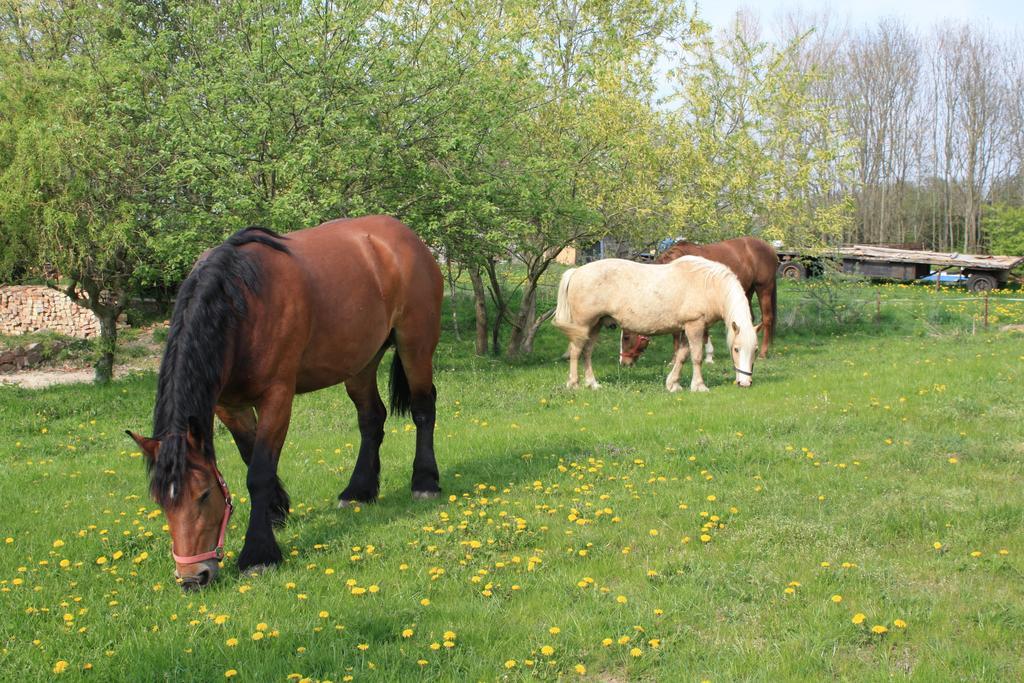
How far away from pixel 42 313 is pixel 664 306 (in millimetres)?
17630

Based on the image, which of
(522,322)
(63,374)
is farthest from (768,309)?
(63,374)

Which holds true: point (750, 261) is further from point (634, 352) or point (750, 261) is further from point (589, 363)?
point (589, 363)

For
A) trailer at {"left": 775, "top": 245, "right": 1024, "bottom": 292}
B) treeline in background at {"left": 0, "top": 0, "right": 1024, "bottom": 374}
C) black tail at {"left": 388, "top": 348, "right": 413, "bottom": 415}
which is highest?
treeline in background at {"left": 0, "top": 0, "right": 1024, "bottom": 374}

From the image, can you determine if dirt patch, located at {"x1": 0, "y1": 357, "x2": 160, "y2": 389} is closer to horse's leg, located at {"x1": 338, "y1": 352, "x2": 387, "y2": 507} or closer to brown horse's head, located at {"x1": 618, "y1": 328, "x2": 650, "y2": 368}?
brown horse's head, located at {"x1": 618, "y1": 328, "x2": 650, "y2": 368}

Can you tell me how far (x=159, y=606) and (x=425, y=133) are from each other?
10224 mm

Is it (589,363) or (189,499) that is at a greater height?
(189,499)

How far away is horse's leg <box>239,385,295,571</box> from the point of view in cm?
577

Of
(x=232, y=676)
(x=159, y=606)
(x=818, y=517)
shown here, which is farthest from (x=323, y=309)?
(x=818, y=517)

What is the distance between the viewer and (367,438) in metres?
7.60

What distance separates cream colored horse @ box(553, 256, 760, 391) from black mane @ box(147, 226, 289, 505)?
872cm

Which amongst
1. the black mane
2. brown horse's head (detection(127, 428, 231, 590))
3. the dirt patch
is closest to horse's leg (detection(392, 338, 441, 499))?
the black mane

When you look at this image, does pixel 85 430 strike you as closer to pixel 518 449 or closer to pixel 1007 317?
pixel 518 449

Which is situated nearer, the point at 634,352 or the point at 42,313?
the point at 634,352

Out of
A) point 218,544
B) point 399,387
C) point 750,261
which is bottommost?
point 218,544
